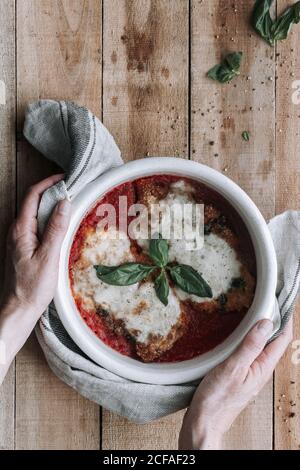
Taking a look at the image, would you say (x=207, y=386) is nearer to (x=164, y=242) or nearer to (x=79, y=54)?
(x=164, y=242)

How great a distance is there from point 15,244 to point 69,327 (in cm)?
22

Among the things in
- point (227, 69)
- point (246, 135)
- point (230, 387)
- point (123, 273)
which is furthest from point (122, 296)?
point (227, 69)

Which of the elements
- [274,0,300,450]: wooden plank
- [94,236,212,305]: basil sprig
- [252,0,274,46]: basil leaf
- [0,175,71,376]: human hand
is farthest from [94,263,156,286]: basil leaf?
[252,0,274,46]: basil leaf

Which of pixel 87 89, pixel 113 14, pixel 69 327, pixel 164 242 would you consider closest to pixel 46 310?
pixel 69 327

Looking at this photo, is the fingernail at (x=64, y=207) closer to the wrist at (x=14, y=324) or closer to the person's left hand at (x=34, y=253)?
the person's left hand at (x=34, y=253)

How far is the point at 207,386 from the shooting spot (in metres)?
1.35

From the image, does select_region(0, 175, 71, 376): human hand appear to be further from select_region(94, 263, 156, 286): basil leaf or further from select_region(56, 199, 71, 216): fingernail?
select_region(94, 263, 156, 286): basil leaf

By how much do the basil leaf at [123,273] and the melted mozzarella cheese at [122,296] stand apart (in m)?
0.01

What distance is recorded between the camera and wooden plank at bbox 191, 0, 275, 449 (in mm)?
1484

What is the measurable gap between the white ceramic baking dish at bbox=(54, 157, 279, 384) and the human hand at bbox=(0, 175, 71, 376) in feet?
0.09

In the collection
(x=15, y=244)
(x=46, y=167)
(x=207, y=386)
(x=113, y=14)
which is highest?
(x=113, y=14)

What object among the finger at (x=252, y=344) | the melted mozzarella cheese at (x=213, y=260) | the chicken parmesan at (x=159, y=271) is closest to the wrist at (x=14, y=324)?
the chicken parmesan at (x=159, y=271)

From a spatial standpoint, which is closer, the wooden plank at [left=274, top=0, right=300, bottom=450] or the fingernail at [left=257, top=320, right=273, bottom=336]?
the fingernail at [left=257, top=320, right=273, bottom=336]

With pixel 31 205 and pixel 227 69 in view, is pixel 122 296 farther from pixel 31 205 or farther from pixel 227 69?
pixel 227 69
